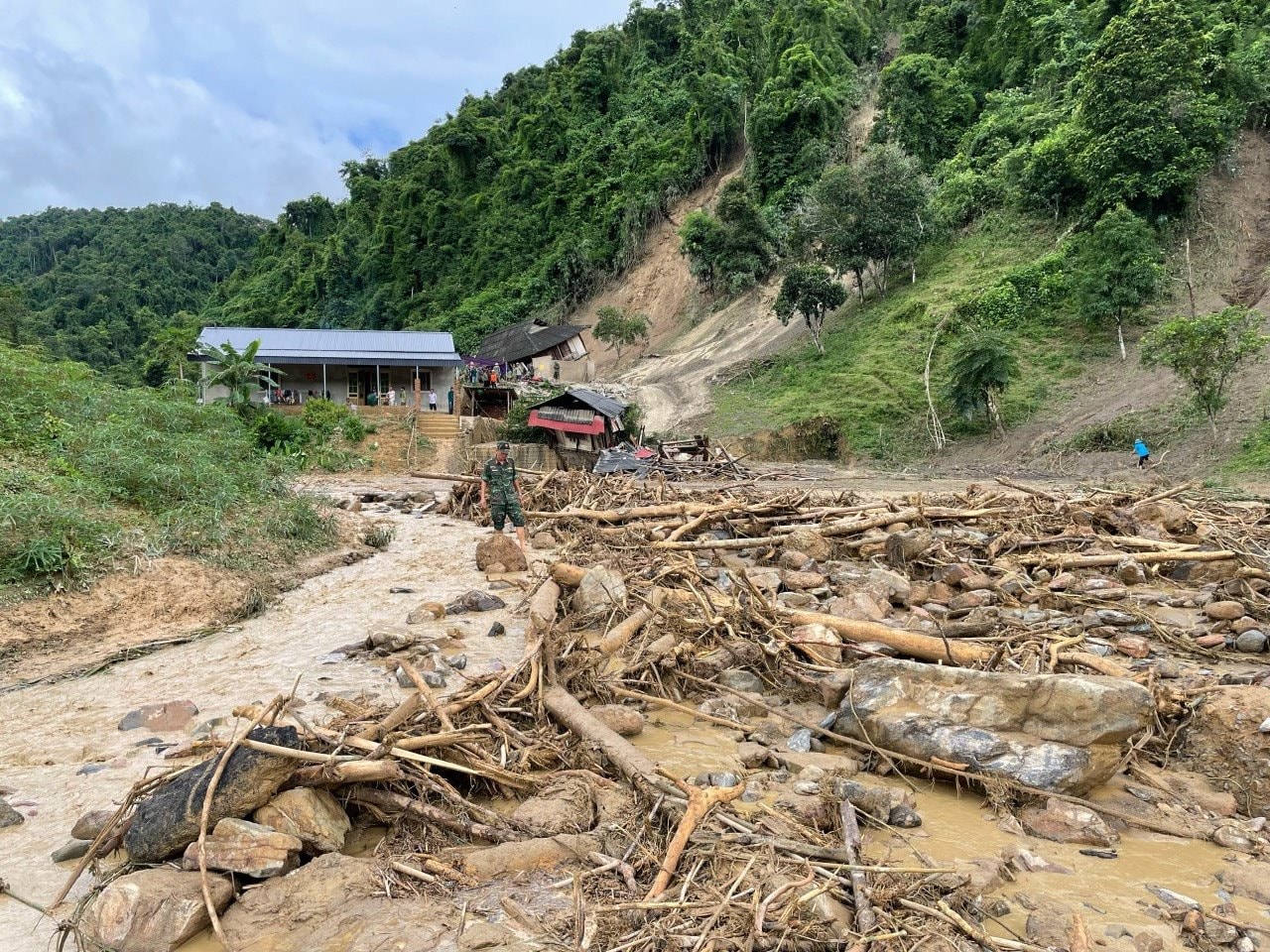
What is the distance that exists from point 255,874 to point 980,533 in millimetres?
9406

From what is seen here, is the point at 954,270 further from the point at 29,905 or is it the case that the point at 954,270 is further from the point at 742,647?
the point at 29,905

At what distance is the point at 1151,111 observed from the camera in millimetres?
24641

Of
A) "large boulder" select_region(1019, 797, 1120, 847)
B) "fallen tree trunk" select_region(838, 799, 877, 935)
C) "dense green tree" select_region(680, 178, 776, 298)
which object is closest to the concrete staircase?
"dense green tree" select_region(680, 178, 776, 298)

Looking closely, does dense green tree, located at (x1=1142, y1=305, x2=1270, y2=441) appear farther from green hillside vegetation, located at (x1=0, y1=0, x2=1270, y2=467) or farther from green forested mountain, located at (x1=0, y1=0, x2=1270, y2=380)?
green forested mountain, located at (x1=0, y1=0, x2=1270, y2=380)

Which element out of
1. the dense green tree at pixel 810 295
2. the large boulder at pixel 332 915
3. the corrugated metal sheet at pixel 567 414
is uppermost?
the dense green tree at pixel 810 295

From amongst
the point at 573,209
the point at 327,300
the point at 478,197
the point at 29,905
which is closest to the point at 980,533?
the point at 29,905

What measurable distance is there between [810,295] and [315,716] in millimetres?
29002

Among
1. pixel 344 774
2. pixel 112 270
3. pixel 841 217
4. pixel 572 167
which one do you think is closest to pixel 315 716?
pixel 344 774

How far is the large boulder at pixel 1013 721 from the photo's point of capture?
381 centimetres

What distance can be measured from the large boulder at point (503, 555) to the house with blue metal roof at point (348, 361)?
21808 mm

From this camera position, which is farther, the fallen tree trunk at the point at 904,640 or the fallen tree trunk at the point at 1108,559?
the fallen tree trunk at the point at 1108,559

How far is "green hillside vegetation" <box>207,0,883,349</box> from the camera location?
45591 millimetres

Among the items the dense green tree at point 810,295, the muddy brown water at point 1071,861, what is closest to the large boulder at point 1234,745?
the muddy brown water at point 1071,861

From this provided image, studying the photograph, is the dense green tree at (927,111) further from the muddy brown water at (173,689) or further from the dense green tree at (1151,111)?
the muddy brown water at (173,689)
